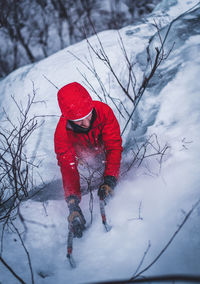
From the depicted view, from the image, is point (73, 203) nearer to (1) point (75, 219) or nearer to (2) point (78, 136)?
(1) point (75, 219)

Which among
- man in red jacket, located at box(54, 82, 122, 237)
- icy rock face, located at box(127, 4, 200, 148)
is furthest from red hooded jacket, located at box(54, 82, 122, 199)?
icy rock face, located at box(127, 4, 200, 148)

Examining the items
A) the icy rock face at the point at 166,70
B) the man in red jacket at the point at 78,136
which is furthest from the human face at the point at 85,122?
the icy rock face at the point at 166,70

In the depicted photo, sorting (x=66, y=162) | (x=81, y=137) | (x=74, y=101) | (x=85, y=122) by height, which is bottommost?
(x=66, y=162)

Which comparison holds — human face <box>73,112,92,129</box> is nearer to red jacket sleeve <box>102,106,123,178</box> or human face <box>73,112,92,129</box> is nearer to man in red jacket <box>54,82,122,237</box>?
man in red jacket <box>54,82,122,237</box>

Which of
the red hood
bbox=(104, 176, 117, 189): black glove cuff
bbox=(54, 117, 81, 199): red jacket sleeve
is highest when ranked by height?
the red hood

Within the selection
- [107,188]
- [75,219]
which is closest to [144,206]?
[107,188]

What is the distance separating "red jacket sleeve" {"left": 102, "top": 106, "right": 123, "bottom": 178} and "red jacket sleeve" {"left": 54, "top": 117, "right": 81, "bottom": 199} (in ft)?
1.31

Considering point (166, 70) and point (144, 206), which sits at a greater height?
point (166, 70)

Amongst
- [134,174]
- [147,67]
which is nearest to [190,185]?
[134,174]

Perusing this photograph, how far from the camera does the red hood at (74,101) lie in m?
1.57

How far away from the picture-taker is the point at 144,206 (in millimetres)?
1579

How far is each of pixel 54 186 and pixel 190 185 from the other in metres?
2.07

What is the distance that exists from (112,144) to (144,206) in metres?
0.80

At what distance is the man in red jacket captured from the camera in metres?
1.59
